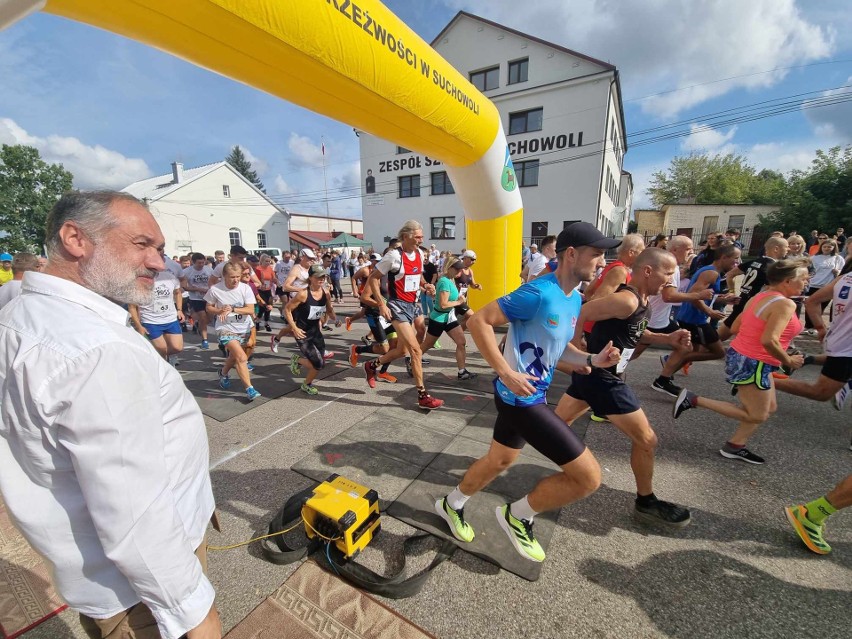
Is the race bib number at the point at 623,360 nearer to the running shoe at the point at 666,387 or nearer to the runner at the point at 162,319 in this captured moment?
the running shoe at the point at 666,387

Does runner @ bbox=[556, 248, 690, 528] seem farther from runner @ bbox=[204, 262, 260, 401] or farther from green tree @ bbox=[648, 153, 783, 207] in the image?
green tree @ bbox=[648, 153, 783, 207]

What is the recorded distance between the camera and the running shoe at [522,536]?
2199mm

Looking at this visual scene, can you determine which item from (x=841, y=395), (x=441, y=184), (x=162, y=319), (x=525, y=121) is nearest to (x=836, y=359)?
(x=841, y=395)

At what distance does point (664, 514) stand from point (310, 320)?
14.4 ft

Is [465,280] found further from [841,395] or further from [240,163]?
[240,163]

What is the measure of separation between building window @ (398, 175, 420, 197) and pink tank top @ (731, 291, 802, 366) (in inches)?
866

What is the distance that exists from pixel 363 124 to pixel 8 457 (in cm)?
398

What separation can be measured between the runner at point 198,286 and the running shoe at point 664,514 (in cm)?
801

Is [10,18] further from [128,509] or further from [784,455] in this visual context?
[784,455]

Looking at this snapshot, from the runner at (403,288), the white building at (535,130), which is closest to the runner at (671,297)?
the runner at (403,288)

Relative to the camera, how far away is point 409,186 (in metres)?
23.5

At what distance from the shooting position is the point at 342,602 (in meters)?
1.97

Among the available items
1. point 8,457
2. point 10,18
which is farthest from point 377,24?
point 8,457

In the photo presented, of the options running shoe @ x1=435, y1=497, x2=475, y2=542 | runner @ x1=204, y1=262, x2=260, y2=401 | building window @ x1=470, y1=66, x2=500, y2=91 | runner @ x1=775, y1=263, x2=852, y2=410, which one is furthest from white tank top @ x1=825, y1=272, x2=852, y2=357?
building window @ x1=470, y1=66, x2=500, y2=91
